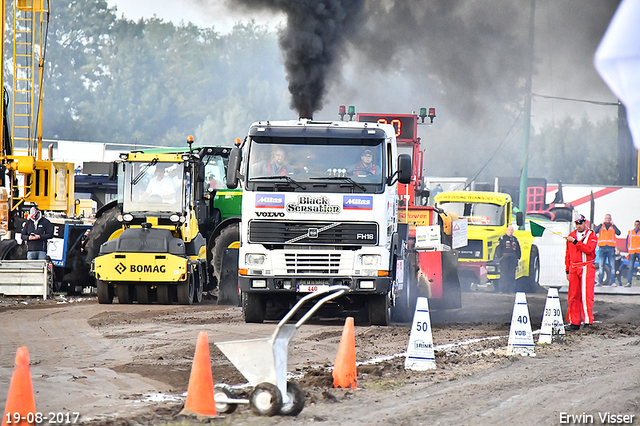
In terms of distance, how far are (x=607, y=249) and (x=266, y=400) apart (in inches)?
852

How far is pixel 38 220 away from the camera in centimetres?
1964

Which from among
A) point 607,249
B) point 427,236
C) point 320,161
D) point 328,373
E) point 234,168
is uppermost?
point 320,161

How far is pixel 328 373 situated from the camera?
30.5 feet

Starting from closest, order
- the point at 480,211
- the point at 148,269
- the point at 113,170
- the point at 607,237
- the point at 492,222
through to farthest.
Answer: the point at 148,269, the point at 113,170, the point at 492,222, the point at 480,211, the point at 607,237

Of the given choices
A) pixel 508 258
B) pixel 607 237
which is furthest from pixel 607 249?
pixel 508 258

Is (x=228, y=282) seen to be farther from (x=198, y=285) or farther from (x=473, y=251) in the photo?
(x=473, y=251)

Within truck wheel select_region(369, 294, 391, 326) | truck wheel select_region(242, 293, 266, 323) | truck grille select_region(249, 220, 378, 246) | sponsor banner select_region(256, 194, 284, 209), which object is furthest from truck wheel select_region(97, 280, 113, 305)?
truck wheel select_region(369, 294, 391, 326)

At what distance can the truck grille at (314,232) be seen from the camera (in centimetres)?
1338

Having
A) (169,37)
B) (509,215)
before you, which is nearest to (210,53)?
(169,37)

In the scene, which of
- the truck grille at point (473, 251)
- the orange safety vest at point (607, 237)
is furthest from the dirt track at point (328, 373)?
the orange safety vest at point (607, 237)

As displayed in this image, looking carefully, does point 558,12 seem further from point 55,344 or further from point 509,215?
point 55,344

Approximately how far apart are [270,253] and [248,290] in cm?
63

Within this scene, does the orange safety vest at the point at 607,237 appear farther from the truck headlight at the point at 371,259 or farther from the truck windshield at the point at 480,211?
the truck headlight at the point at 371,259

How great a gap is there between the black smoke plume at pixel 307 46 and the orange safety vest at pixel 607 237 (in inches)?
365
